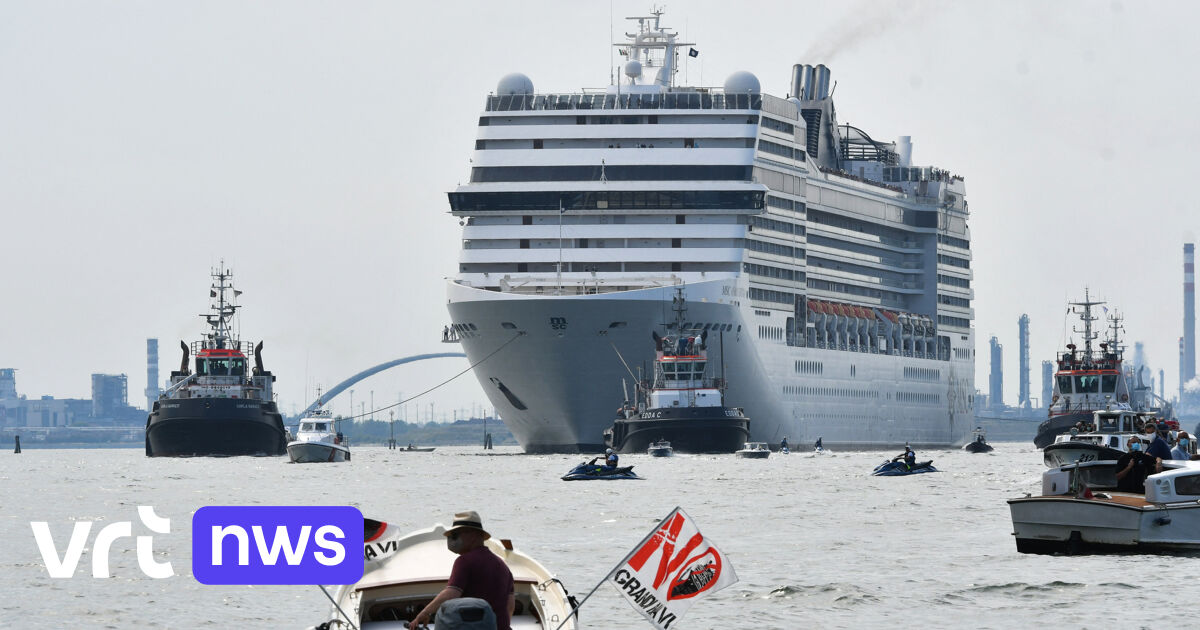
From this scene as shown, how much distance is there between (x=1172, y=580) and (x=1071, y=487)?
4703 mm

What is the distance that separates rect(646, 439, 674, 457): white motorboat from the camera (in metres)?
107

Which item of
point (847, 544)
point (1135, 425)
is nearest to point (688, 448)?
point (1135, 425)

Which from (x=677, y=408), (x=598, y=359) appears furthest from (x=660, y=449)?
(x=598, y=359)

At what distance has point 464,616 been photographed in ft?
69.3

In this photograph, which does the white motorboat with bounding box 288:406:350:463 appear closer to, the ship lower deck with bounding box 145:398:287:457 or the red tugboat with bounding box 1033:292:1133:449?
the ship lower deck with bounding box 145:398:287:457

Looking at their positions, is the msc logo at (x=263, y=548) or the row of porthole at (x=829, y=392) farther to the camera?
the row of porthole at (x=829, y=392)

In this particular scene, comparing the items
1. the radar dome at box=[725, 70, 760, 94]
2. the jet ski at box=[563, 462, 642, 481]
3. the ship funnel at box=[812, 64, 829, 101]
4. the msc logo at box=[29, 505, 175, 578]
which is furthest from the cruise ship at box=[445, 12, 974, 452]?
the msc logo at box=[29, 505, 175, 578]

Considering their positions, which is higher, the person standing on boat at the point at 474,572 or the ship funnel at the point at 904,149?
the ship funnel at the point at 904,149

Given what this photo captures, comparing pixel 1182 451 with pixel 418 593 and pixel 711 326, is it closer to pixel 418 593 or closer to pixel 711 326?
pixel 418 593

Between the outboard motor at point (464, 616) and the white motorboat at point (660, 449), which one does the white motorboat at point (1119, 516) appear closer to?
the outboard motor at point (464, 616)

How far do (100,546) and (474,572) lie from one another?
29.6m

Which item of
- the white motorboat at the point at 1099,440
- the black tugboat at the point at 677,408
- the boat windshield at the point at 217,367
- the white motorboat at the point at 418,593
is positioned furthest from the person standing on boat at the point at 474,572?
the boat windshield at the point at 217,367

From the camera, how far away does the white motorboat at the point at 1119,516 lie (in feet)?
128

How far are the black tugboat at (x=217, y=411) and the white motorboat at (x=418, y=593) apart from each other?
107897mm
